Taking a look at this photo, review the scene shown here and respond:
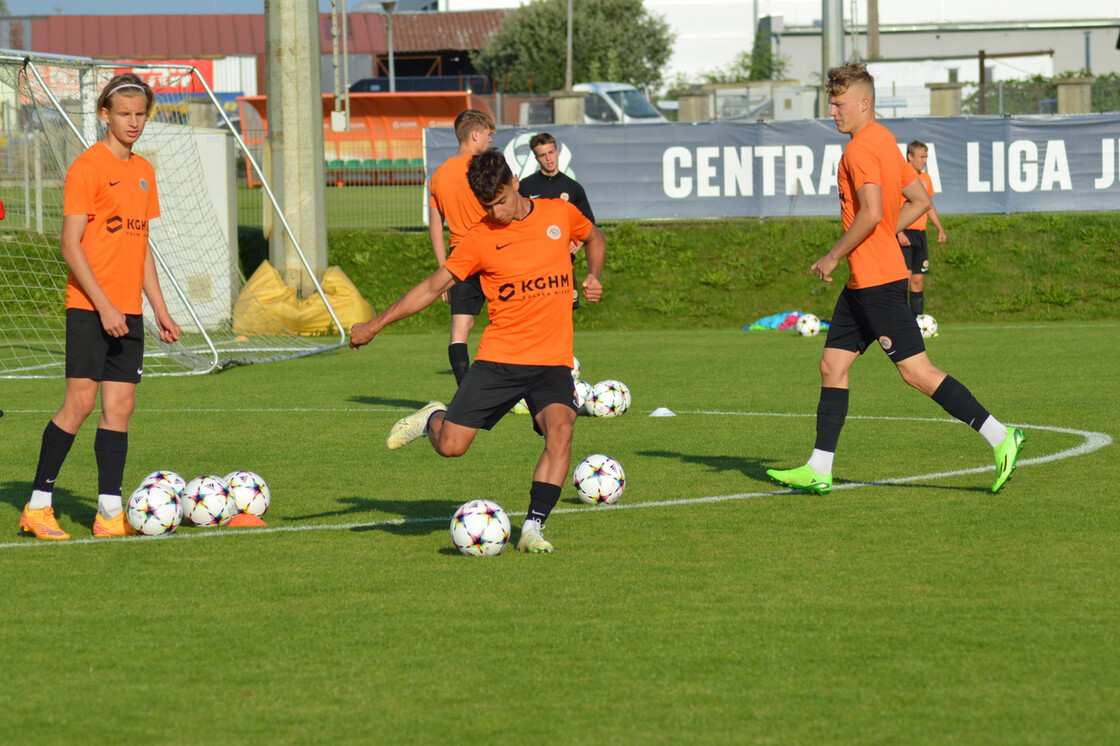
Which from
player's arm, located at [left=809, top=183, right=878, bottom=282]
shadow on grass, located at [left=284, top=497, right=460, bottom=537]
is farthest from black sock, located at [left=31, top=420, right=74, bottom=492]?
player's arm, located at [left=809, top=183, right=878, bottom=282]

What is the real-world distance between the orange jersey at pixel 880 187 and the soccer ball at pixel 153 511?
13.1ft

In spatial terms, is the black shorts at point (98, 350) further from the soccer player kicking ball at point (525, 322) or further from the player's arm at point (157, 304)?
the soccer player kicking ball at point (525, 322)

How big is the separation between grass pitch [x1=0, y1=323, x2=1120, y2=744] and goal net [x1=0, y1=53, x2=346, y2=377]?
6.84 metres

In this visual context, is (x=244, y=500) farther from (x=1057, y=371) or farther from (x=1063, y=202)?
(x=1063, y=202)

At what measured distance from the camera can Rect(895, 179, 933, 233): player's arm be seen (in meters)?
7.88

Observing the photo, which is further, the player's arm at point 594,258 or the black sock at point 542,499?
the player's arm at point 594,258

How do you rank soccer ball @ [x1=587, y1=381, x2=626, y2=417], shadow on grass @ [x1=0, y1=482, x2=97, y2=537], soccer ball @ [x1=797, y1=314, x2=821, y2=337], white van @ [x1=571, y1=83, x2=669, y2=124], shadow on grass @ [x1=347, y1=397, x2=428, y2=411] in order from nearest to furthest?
shadow on grass @ [x1=0, y1=482, x2=97, y2=537] → soccer ball @ [x1=587, y1=381, x2=626, y2=417] → shadow on grass @ [x1=347, y1=397, x2=428, y2=411] → soccer ball @ [x1=797, y1=314, x2=821, y2=337] → white van @ [x1=571, y1=83, x2=669, y2=124]

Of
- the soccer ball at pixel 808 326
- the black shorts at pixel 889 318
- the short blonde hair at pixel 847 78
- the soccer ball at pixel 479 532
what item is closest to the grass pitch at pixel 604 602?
the soccer ball at pixel 479 532

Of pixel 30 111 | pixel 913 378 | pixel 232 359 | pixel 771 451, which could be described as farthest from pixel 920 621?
pixel 30 111

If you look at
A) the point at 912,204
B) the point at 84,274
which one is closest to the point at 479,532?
the point at 84,274

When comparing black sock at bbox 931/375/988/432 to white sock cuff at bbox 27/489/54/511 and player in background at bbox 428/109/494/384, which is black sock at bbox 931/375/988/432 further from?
white sock cuff at bbox 27/489/54/511

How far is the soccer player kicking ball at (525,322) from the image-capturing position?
21.2ft

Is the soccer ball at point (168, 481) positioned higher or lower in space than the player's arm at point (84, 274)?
lower

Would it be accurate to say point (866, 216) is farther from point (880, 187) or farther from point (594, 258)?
point (594, 258)
